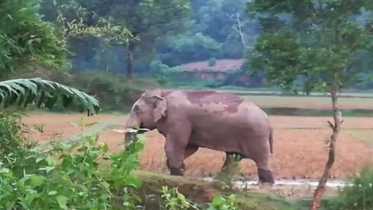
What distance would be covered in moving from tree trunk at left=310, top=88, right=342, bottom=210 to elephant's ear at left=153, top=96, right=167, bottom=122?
646 millimetres

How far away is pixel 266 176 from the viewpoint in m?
2.62

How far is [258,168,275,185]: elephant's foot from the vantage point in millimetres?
2589

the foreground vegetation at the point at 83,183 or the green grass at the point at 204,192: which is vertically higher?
the foreground vegetation at the point at 83,183

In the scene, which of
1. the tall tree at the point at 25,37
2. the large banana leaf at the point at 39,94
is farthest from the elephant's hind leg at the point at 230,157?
the large banana leaf at the point at 39,94

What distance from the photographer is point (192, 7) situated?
2641 millimetres

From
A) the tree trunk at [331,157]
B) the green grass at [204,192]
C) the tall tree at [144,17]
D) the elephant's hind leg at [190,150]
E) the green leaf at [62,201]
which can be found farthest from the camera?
the elephant's hind leg at [190,150]

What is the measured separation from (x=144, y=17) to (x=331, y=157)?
2.39 feet

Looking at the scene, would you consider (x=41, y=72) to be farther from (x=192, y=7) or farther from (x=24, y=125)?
(x=192, y=7)

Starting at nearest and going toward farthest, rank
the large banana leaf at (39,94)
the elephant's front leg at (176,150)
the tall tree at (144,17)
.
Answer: the large banana leaf at (39,94)
the tall tree at (144,17)
the elephant's front leg at (176,150)

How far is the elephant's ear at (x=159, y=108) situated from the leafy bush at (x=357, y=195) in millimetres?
726

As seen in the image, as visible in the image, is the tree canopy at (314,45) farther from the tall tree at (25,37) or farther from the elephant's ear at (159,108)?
the tall tree at (25,37)

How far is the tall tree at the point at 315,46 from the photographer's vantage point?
2420 millimetres

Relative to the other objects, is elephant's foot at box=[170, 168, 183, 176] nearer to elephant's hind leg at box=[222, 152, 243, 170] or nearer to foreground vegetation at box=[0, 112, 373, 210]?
elephant's hind leg at box=[222, 152, 243, 170]

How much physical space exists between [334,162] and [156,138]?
706 mm
